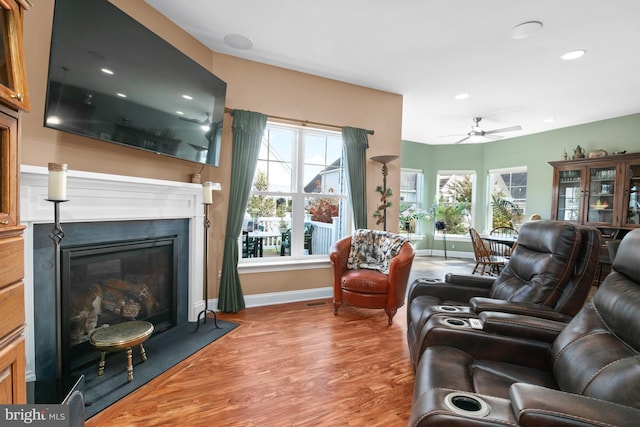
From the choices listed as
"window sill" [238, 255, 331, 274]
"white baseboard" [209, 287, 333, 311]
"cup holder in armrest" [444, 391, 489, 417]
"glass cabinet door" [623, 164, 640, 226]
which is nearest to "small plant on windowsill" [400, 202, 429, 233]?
"glass cabinet door" [623, 164, 640, 226]

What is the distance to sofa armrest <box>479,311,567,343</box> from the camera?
150 cm

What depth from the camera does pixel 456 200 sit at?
7.48 m

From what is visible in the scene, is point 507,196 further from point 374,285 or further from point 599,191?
point 374,285

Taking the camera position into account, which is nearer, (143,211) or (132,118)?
(132,118)

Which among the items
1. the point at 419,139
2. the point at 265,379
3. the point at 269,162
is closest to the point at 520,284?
the point at 265,379

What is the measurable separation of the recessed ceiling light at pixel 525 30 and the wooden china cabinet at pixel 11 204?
3320 mm

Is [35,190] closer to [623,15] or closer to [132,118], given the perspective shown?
[132,118]

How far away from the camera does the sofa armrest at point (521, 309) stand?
5.54 feet

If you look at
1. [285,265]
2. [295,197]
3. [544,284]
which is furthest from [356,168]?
[544,284]

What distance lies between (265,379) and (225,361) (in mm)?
417

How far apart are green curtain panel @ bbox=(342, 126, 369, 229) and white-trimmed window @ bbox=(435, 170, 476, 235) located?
408 centimetres

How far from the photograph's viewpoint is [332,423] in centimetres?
170

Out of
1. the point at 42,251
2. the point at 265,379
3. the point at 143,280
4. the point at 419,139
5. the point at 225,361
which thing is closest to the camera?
the point at 42,251

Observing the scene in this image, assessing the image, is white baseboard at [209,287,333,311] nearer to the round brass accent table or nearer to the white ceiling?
the round brass accent table
